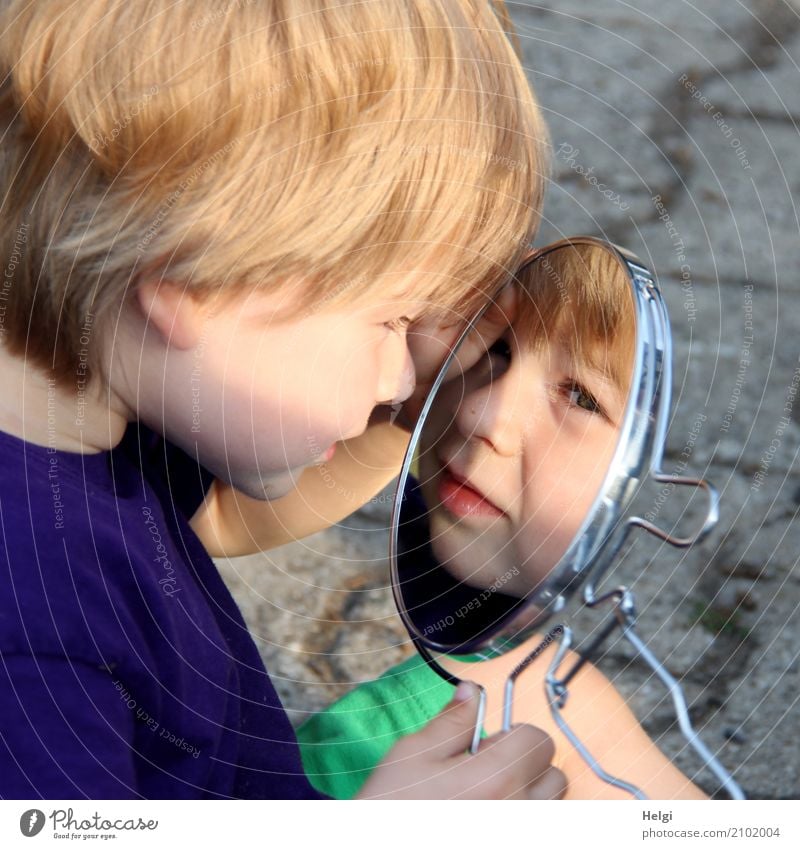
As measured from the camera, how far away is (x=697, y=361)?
41.3 inches

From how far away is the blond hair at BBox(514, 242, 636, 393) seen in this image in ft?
1.64

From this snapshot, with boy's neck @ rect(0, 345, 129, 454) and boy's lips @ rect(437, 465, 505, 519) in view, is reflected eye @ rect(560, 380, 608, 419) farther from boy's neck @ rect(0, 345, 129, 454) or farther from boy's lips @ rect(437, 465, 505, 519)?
boy's neck @ rect(0, 345, 129, 454)

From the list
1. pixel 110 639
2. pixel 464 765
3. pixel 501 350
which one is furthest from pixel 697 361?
pixel 110 639

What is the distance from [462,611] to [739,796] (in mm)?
188

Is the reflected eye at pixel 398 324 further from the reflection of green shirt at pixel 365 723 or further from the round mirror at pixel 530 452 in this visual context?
the reflection of green shirt at pixel 365 723

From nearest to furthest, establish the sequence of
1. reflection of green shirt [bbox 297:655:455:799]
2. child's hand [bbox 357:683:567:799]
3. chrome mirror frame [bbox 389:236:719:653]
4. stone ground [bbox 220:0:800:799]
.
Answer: chrome mirror frame [bbox 389:236:719:653], child's hand [bbox 357:683:567:799], reflection of green shirt [bbox 297:655:455:799], stone ground [bbox 220:0:800:799]

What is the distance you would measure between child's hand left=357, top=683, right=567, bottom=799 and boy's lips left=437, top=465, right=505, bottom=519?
96 mm

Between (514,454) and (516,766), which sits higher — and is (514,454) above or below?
above

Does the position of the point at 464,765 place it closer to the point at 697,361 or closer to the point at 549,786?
the point at 549,786

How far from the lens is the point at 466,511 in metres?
0.60

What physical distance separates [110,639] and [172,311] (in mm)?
161

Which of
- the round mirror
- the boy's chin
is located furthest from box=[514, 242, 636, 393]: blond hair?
the boy's chin

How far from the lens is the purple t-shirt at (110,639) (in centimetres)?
48

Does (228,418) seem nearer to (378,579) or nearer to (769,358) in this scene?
(378,579)
